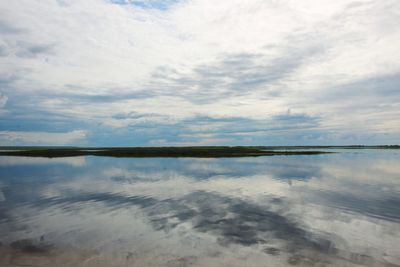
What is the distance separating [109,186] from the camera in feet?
112

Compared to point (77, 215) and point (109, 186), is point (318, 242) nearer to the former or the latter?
point (77, 215)

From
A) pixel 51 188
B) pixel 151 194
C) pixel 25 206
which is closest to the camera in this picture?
pixel 25 206

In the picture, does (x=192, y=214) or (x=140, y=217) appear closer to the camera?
(x=140, y=217)

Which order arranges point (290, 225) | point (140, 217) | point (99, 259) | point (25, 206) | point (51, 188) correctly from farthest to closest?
point (51, 188) → point (25, 206) → point (140, 217) → point (290, 225) → point (99, 259)

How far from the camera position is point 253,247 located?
1416cm

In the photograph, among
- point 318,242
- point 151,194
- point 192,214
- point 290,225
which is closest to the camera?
point 318,242

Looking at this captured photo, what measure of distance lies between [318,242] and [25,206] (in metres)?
21.3

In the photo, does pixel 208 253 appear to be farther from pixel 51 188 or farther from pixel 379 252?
pixel 51 188

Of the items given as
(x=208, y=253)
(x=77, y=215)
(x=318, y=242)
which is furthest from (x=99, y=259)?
(x=318, y=242)

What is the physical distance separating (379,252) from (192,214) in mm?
11306

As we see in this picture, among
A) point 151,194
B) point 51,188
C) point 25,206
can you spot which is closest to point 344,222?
point 151,194

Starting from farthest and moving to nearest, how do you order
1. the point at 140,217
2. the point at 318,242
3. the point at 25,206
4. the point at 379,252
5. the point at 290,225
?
the point at 25,206, the point at 140,217, the point at 290,225, the point at 318,242, the point at 379,252

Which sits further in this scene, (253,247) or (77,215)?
(77,215)

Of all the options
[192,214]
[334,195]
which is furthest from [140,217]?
[334,195]
